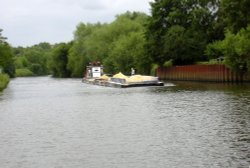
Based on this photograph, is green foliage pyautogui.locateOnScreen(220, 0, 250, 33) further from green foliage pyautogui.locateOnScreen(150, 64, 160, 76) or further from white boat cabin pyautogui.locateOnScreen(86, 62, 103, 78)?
white boat cabin pyautogui.locateOnScreen(86, 62, 103, 78)

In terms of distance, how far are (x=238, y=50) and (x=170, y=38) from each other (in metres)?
27.7

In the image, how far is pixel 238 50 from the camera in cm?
7225

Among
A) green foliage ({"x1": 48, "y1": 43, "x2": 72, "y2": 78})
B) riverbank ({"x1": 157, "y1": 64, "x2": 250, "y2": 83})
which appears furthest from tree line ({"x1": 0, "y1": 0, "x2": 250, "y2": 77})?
green foliage ({"x1": 48, "y1": 43, "x2": 72, "y2": 78})

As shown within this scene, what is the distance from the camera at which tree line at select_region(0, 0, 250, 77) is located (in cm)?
7656

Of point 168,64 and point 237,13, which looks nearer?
point 237,13

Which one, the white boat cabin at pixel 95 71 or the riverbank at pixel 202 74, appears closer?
the riverbank at pixel 202 74

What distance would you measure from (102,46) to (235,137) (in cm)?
12362

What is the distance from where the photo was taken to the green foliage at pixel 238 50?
71875 mm

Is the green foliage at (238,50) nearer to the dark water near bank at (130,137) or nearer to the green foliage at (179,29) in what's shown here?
the green foliage at (179,29)

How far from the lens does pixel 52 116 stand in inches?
1561

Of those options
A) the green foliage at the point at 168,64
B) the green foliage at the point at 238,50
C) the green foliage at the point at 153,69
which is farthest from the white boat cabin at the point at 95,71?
the green foliage at the point at 238,50

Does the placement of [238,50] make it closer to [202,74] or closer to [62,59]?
[202,74]

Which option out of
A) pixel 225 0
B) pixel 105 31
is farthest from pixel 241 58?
pixel 105 31

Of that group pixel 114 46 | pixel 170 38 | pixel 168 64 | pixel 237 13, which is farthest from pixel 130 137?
pixel 114 46
